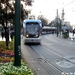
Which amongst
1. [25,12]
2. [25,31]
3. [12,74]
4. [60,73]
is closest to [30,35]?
[25,31]

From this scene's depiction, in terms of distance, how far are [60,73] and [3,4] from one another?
14701mm

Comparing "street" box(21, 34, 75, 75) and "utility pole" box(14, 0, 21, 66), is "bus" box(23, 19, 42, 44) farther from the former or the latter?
"utility pole" box(14, 0, 21, 66)

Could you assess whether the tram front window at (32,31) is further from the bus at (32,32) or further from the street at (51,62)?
the street at (51,62)

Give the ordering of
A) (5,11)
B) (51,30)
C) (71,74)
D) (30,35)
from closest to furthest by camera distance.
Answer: (71,74) → (5,11) → (30,35) → (51,30)

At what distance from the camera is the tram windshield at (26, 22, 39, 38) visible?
126 feet

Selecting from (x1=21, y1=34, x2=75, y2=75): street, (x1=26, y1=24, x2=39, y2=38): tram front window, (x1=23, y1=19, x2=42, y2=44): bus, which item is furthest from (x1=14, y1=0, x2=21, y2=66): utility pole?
(x1=26, y1=24, x2=39, y2=38): tram front window

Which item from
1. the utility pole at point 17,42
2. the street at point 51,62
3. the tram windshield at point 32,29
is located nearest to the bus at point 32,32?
the tram windshield at point 32,29

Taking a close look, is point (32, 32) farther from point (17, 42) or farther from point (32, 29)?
point (17, 42)

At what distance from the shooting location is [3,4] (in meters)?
26.5

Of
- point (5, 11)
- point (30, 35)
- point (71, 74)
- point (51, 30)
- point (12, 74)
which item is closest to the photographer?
point (12, 74)

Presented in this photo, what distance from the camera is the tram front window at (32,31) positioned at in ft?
126

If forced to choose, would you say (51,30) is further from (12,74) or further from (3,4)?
(12,74)

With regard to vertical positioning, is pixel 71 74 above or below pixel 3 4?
below

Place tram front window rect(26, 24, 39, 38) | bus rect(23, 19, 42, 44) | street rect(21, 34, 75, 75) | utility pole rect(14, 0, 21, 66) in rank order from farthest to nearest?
tram front window rect(26, 24, 39, 38) → bus rect(23, 19, 42, 44) → street rect(21, 34, 75, 75) → utility pole rect(14, 0, 21, 66)
